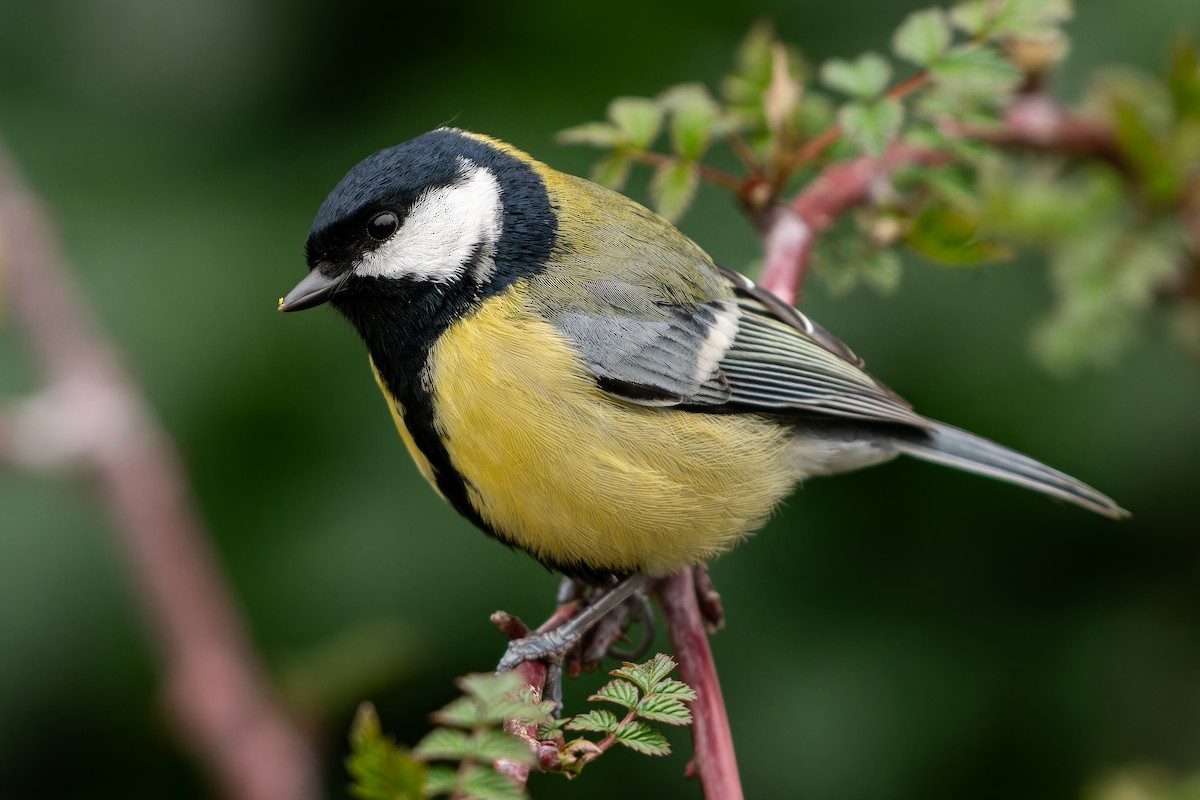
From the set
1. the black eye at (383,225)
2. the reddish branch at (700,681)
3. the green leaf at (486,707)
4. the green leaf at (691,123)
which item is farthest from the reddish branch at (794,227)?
the black eye at (383,225)

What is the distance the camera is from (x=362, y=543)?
103 inches

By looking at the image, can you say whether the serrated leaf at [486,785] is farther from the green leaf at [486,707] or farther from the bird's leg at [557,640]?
the bird's leg at [557,640]

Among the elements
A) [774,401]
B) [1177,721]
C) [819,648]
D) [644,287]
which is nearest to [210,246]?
[644,287]

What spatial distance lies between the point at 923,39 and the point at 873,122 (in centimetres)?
17

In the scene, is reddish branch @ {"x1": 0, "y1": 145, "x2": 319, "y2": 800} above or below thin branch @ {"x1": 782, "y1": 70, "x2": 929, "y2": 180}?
below

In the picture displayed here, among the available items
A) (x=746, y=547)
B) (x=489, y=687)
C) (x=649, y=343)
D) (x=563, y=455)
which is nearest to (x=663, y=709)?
(x=489, y=687)

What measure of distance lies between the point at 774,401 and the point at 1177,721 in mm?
1193

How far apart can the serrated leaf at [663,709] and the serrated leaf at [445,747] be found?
0.24m

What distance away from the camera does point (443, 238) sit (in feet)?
6.70

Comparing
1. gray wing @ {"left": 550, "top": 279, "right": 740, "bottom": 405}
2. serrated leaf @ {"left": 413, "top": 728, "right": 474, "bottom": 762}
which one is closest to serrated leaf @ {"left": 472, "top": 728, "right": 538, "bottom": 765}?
serrated leaf @ {"left": 413, "top": 728, "right": 474, "bottom": 762}

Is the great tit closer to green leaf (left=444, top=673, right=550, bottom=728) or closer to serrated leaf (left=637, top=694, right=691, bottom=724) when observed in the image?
serrated leaf (left=637, top=694, right=691, bottom=724)

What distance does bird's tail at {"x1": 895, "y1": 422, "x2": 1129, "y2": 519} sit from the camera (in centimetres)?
217

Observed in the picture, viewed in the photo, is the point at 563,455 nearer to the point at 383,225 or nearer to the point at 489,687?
the point at 383,225

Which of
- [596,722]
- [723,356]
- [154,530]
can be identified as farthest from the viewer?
[723,356]
